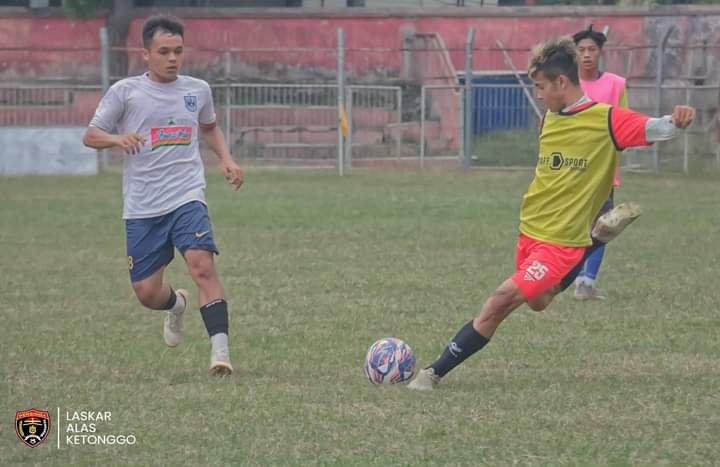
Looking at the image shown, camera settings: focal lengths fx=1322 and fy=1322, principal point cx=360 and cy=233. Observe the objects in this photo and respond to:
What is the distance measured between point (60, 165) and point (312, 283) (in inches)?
552

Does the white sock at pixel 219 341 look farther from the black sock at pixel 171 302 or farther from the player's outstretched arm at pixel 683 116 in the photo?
the player's outstretched arm at pixel 683 116

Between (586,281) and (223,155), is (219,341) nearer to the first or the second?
(223,155)

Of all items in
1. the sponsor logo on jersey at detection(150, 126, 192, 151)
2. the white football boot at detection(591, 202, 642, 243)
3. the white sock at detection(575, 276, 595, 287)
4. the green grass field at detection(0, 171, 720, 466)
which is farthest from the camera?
the white sock at detection(575, 276, 595, 287)

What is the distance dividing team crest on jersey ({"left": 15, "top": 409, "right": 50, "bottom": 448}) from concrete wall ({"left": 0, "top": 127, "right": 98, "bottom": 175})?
18.3 meters

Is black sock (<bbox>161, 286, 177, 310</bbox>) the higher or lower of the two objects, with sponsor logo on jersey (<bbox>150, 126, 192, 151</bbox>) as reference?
lower

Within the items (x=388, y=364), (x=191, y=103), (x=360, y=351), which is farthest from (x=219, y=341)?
(x=191, y=103)

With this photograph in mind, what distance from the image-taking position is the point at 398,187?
21.4 meters

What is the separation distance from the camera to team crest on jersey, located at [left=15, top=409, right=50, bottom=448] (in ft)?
18.9

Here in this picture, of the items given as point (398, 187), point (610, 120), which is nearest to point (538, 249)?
point (610, 120)

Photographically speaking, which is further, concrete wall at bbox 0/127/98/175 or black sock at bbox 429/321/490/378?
concrete wall at bbox 0/127/98/175

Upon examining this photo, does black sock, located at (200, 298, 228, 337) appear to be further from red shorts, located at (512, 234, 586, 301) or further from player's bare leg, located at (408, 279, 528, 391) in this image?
red shorts, located at (512, 234, 586, 301)

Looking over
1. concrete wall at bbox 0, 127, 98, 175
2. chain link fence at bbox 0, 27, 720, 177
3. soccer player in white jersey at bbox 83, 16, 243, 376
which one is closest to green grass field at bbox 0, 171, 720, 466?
soccer player in white jersey at bbox 83, 16, 243, 376

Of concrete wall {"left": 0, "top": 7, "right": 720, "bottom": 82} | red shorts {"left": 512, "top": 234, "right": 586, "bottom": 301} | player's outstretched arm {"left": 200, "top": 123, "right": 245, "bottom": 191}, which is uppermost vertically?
concrete wall {"left": 0, "top": 7, "right": 720, "bottom": 82}

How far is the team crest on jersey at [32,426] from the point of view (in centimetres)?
576
